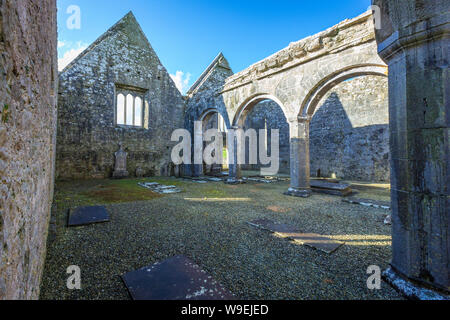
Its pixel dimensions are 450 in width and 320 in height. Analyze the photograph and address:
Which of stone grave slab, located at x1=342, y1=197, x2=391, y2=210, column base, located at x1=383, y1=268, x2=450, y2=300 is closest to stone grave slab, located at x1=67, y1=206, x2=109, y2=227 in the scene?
column base, located at x1=383, y1=268, x2=450, y2=300

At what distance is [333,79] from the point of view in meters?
5.91

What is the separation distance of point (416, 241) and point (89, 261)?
3499 millimetres

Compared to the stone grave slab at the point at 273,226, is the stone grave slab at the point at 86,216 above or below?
above

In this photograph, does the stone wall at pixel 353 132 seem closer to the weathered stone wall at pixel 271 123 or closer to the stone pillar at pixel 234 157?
the weathered stone wall at pixel 271 123

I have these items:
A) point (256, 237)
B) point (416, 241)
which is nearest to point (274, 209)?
point (256, 237)

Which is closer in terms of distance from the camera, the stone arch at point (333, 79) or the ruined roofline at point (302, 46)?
the stone arch at point (333, 79)

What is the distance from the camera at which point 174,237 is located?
123 inches

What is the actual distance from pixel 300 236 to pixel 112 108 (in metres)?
11.4

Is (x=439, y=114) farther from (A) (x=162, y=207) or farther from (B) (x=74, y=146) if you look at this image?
(B) (x=74, y=146)

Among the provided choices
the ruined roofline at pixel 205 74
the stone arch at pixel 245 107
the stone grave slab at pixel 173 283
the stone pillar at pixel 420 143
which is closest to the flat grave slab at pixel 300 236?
the stone pillar at pixel 420 143

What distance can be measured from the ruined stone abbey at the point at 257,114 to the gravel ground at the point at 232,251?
41cm

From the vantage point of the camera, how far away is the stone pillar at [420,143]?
5.82ft

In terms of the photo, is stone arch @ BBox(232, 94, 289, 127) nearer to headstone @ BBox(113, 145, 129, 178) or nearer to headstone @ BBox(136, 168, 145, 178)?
headstone @ BBox(136, 168, 145, 178)

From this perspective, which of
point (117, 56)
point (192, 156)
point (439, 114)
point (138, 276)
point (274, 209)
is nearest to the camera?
point (439, 114)
